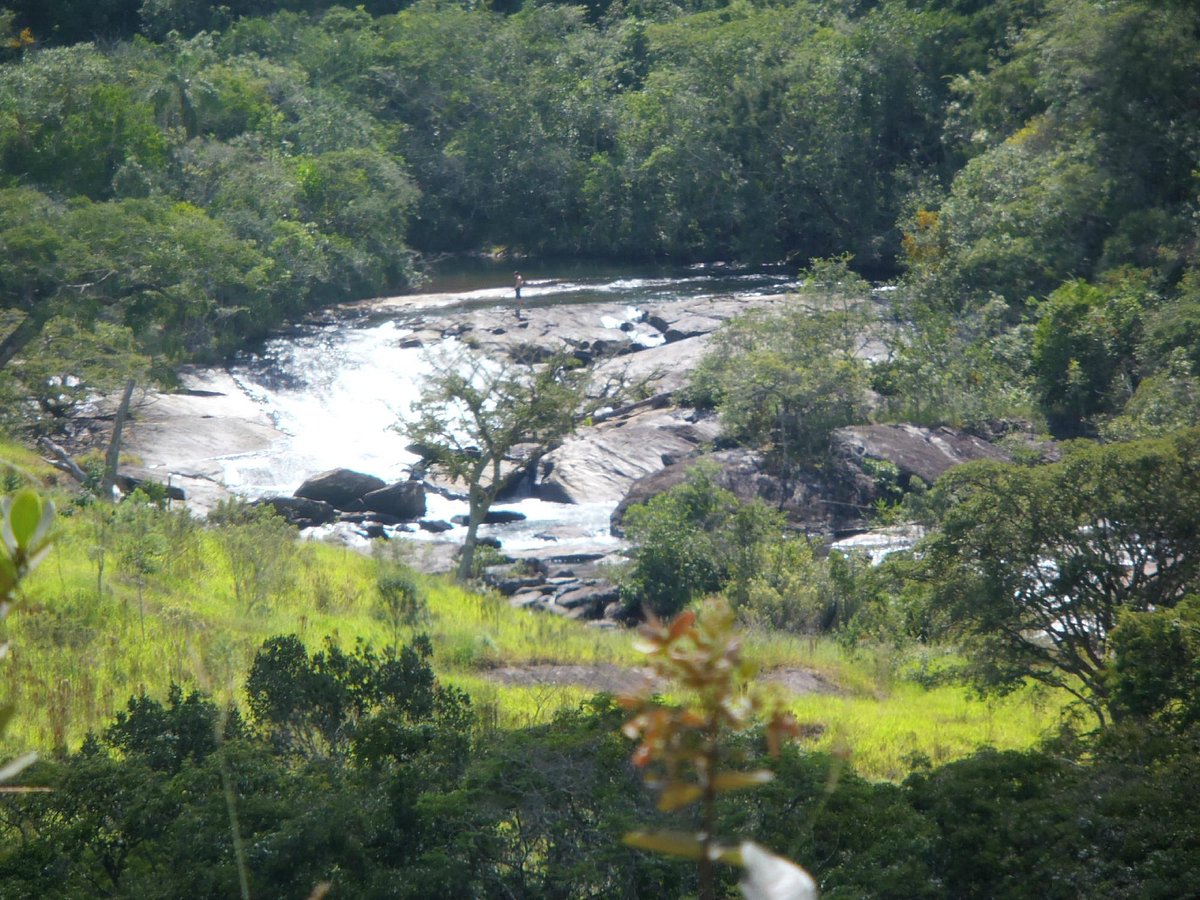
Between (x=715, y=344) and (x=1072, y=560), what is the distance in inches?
711

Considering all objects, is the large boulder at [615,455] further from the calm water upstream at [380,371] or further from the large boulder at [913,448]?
the large boulder at [913,448]

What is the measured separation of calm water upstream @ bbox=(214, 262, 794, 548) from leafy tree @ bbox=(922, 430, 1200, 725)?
12.5m

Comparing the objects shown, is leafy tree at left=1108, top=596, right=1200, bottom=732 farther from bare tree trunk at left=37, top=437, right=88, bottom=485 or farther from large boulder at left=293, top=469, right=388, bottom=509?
large boulder at left=293, top=469, right=388, bottom=509

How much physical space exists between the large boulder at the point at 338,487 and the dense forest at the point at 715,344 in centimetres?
383

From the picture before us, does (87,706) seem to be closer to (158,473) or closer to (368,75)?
(158,473)

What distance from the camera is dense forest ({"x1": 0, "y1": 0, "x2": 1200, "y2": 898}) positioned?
602cm

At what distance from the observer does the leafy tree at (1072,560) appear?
11102 mm

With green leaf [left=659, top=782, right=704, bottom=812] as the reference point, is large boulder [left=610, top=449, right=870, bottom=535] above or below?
below

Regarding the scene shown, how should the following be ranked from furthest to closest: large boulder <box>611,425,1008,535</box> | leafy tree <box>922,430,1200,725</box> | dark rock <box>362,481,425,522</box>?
1. dark rock <box>362,481,425,522</box>
2. large boulder <box>611,425,1008,535</box>
3. leafy tree <box>922,430,1200,725</box>

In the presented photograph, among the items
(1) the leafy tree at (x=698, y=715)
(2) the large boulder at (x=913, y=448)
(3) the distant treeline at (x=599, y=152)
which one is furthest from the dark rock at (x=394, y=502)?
(1) the leafy tree at (x=698, y=715)

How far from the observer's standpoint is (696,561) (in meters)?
19.1

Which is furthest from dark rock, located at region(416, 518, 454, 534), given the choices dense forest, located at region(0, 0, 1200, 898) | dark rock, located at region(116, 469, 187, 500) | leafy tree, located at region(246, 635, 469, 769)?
leafy tree, located at region(246, 635, 469, 769)

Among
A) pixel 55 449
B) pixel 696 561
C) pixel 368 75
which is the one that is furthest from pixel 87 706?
pixel 368 75

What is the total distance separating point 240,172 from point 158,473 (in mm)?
14181
